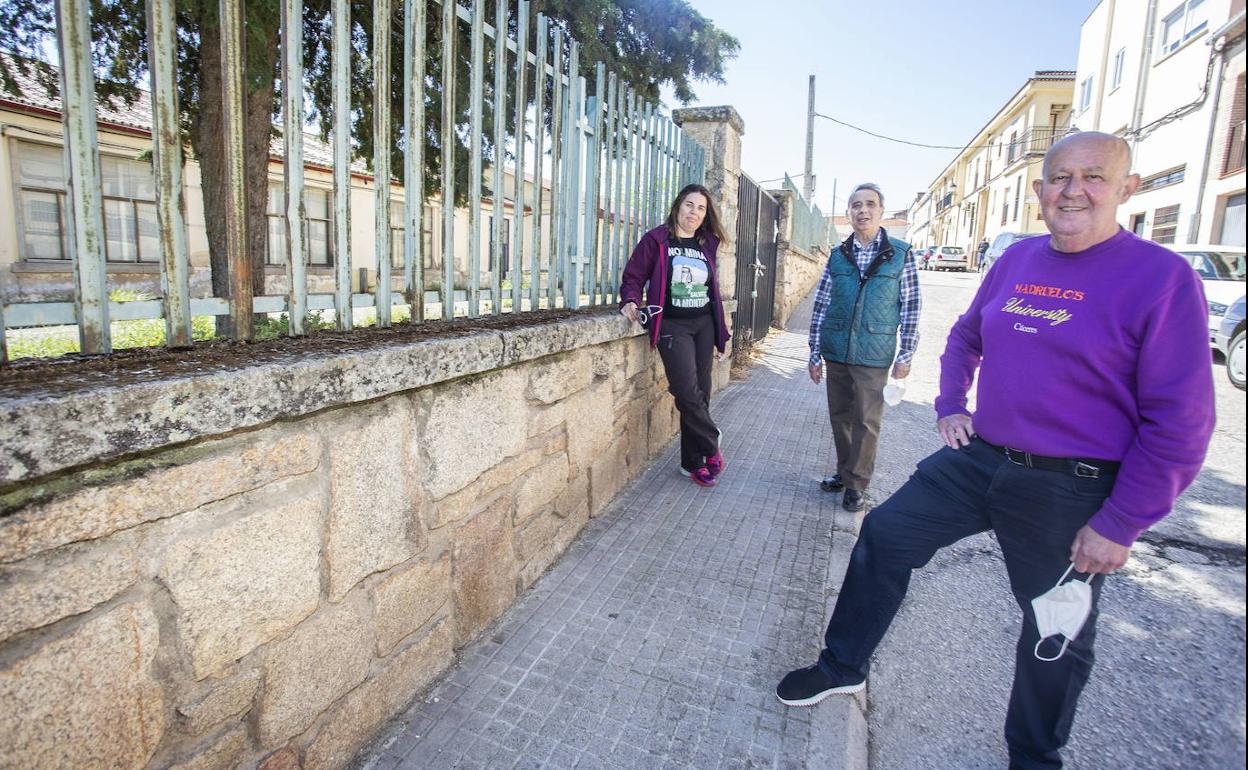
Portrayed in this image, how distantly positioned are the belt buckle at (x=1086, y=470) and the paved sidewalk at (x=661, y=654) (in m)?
1.06

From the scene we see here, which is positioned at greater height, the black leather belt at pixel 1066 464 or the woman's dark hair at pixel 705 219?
the woman's dark hair at pixel 705 219

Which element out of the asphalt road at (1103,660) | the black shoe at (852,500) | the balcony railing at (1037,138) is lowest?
the asphalt road at (1103,660)

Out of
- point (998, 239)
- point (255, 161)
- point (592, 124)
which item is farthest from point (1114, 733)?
point (998, 239)

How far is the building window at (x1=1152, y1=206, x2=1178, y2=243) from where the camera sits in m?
15.2

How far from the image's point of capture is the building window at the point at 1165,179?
14.8 metres

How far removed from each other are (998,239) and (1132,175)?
2219cm

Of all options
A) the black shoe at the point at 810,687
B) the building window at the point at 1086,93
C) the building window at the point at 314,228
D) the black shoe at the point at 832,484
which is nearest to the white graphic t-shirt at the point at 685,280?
the black shoe at the point at 832,484

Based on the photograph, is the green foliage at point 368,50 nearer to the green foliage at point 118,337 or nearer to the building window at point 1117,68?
the green foliage at point 118,337

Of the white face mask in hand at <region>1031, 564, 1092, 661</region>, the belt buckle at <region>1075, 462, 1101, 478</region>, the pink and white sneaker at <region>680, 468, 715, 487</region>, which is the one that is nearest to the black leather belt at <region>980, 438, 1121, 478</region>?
the belt buckle at <region>1075, 462, 1101, 478</region>

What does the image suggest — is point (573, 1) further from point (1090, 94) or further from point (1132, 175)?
point (1090, 94)

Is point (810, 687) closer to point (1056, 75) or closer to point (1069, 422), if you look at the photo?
point (1069, 422)

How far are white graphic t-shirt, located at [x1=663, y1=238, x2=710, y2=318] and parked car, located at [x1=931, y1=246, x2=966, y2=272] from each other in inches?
1330

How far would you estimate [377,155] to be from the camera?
1951mm

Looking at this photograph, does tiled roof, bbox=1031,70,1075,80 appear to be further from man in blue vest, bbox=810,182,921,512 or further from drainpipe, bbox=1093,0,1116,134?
man in blue vest, bbox=810,182,921,512
